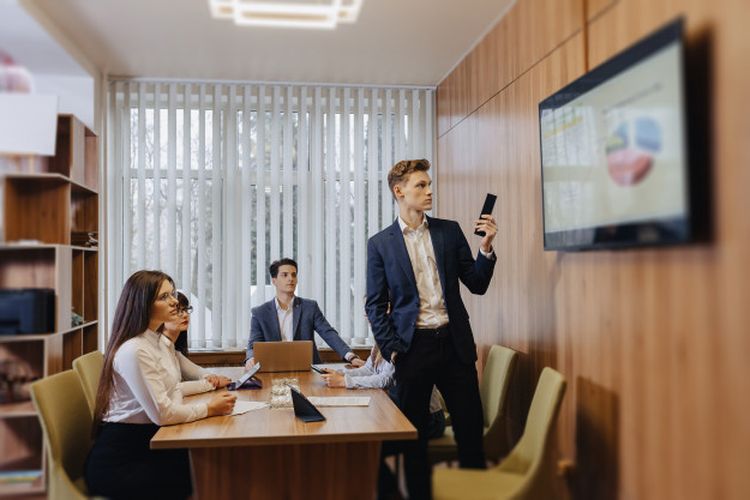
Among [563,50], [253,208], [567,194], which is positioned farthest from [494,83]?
[253,208]

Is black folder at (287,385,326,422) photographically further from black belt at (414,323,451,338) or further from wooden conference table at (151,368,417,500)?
black belt at (414,323,451,338)

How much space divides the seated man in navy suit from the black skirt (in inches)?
68.5

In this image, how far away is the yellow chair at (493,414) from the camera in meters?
1.85

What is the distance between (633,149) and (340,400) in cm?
143

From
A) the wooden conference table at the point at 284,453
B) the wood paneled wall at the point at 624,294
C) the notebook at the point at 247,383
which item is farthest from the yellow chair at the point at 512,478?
the notebook at the point at 247,383

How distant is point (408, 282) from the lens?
2555 mm

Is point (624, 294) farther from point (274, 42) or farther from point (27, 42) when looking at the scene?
point (274, 42)

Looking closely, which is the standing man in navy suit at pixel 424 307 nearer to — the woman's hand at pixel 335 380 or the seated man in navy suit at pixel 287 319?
the woman's hand at pixel 335 380

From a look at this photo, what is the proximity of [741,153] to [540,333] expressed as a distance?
1535 mm

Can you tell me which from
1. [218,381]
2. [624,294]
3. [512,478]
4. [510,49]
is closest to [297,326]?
[218,381]

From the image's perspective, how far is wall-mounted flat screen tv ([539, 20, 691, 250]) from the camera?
1.67 meters

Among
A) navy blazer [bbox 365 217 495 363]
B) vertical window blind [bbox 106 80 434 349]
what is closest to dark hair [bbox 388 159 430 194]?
navy blazer [bbox 365 217 495 363]

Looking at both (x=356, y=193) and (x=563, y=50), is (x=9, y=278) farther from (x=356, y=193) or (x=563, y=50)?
(x=356, y=193)

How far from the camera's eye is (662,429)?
1.94m
